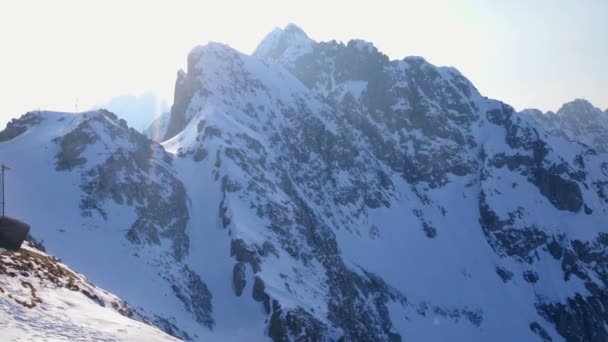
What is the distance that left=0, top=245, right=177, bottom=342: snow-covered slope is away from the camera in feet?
92.9

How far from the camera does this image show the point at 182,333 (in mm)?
81250

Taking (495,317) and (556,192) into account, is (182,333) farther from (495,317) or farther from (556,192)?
(556,192)

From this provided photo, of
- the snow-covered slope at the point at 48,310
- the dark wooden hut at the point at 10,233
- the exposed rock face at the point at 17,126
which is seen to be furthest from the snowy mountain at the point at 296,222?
the snow-covered slope at the point at 48,310

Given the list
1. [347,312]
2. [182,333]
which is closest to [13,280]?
[182,333]

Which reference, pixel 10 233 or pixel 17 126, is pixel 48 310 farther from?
pixel 17 126

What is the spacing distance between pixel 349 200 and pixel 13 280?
5282 inches

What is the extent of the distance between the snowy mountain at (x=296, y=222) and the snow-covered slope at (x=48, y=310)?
3978 cm

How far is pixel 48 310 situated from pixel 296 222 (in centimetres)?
8680

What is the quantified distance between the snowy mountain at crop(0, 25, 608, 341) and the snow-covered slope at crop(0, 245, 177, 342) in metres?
39.8

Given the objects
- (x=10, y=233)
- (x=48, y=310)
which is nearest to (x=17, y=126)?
(x=10, y=233)

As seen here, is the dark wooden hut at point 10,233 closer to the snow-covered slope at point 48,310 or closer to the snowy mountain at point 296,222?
the snow-covered slope at point 48,310

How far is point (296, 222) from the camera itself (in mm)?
117562

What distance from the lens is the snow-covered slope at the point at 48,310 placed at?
28.3m

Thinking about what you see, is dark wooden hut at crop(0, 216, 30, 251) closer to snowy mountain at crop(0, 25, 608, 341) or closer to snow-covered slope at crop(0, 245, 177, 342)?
snow-covered slope at crop(0, 245, 177, 342)
